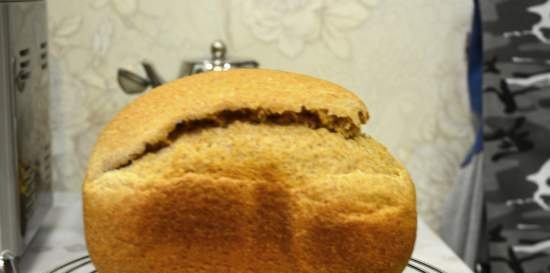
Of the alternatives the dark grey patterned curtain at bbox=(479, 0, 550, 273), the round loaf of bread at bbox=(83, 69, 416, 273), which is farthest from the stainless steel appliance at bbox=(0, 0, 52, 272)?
the dark grey patterned curtain at bbox=(479, 0, 550, 273)

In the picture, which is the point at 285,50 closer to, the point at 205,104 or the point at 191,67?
the point at 191,67

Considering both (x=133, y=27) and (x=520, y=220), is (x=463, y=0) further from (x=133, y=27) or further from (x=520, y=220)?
(x=133, y=27)

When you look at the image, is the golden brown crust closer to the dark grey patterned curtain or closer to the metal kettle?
the metal kettle

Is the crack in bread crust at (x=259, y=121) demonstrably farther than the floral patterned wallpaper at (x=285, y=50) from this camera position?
No

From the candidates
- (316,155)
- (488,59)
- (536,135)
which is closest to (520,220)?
(536,135)

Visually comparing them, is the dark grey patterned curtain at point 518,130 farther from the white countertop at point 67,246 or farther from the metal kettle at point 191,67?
the metal kettle at point 191,67

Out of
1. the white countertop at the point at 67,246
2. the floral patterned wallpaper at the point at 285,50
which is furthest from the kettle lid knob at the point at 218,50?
the white countertop at the point at 67,246
